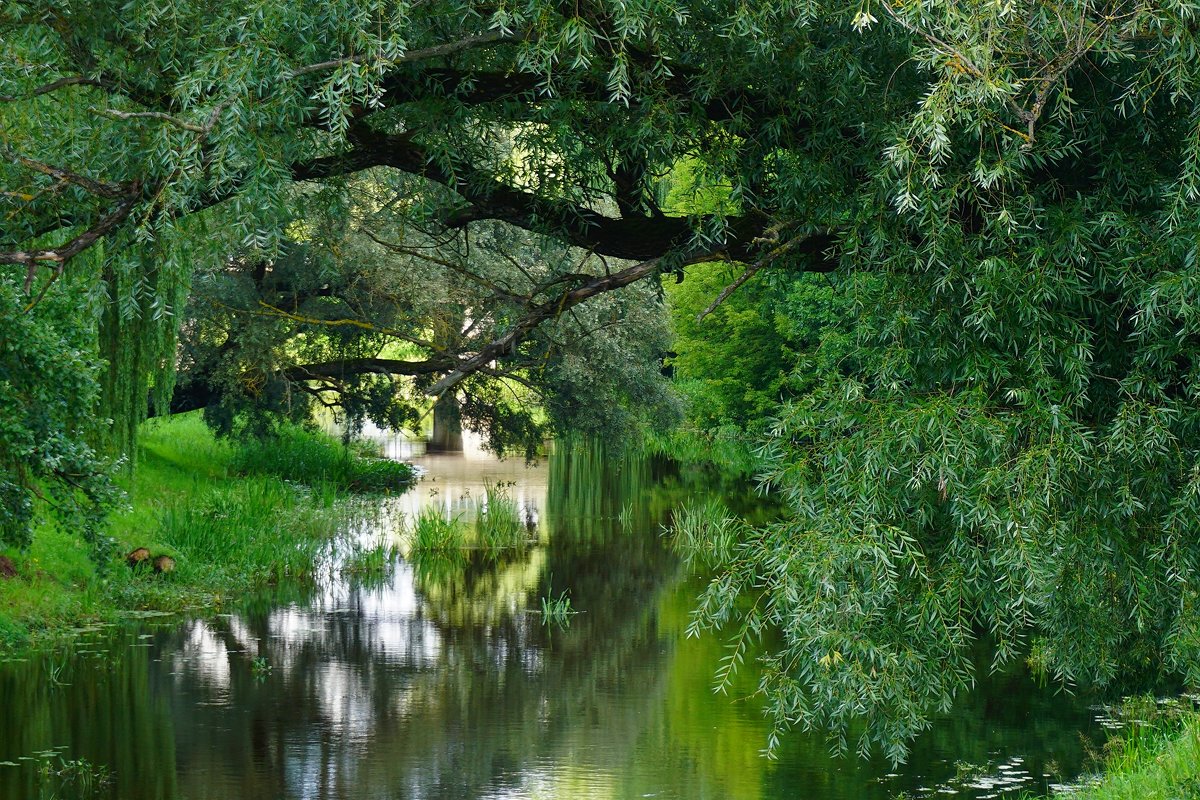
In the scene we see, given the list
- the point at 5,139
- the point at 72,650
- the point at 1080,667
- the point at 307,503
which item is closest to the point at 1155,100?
the point at 1080,667

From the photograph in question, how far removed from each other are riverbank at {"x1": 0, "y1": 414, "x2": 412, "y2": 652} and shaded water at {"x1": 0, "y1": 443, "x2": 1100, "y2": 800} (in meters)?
0.78

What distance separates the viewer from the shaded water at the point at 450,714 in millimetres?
10703

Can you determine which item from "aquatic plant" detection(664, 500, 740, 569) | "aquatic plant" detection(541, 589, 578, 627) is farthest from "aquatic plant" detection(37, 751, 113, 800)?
"aquatic plant" detection(664, 500, 740, 569)

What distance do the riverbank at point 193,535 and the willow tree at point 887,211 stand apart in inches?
240

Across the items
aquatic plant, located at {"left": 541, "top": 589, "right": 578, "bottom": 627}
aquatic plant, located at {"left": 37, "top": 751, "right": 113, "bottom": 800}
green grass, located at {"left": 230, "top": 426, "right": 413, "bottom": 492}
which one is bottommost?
aquatic plant, located at {"left": 37, "top": 751, "right": 113, "bottom": 800}

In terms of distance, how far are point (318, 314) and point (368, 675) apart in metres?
11.6

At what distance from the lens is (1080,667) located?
29.4 ft

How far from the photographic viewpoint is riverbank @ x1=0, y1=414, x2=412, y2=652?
15656 millimetres

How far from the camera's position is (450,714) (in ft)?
42.1

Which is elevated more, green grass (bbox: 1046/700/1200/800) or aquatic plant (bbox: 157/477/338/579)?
aquatic plant (bbox: 157/477/338/579)

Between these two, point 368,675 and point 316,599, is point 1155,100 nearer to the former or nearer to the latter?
point 368,675

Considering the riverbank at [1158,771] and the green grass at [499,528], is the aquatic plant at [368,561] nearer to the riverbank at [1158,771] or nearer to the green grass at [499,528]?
the green grass at [499,528]

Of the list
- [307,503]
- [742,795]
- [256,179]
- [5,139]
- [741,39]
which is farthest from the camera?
[307,503]

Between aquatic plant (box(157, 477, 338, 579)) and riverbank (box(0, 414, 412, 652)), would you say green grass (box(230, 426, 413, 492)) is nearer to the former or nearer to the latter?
riverbank (box(0, 414, 412, 652))
